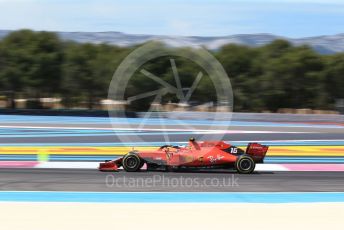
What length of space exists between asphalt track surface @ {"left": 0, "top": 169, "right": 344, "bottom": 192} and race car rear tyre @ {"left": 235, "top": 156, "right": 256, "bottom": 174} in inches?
7.3

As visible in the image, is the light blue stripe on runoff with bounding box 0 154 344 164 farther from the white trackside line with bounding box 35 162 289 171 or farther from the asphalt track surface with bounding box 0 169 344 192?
the asphalt track surface with bounding box 0 169 344 192

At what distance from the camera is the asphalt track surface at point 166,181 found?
10.7 metres

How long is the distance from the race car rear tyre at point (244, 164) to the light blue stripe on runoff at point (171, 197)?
2588 mm

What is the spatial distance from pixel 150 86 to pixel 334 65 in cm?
1689

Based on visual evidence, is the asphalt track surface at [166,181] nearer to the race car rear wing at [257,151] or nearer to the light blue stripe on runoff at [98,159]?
the race car rear wing at [257,151]

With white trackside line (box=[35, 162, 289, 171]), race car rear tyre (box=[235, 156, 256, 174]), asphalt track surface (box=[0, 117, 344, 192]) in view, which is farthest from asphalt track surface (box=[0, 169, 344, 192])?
white trackside line (box=[35, 162, 289, 171])

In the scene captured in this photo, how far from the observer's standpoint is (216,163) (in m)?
12.9

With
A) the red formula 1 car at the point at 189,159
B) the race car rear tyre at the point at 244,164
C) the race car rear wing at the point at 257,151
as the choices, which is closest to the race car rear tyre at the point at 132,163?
the red formula 1 car at the point at 189,159

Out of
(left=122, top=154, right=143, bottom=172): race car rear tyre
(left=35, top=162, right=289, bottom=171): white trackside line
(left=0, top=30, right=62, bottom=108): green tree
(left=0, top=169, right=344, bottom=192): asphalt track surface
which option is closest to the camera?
(left=0, top=169, right=344, bottom=192): asphalt track surface

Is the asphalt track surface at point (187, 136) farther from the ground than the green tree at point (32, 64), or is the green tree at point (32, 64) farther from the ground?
the green tree at point (32, 64)

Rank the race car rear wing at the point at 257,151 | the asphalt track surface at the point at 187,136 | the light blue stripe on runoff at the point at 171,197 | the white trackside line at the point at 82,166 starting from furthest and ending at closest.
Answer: the asphalt track surface at the point at 187,136 → the white trackside line at the point at 82,166 → the race car rear wing at the point at 257,151 → the light blue stripe on runoff at the point at 171,197

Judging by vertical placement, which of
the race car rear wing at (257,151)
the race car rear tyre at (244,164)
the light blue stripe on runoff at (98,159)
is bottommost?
the light blue stripe on runoff at (98,159)

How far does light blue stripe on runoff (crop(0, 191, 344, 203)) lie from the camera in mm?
9320
